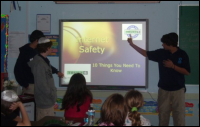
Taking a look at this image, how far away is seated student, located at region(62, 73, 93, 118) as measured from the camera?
2805 millimetres

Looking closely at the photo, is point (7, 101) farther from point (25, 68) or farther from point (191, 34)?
point (191, 34)

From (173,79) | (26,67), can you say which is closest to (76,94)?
(26,67)

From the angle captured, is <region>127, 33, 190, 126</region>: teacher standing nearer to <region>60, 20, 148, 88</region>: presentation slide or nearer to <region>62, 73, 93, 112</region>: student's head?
<region>60, 20, 148, 88</region>: presentation slide

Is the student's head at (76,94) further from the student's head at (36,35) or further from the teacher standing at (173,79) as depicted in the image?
the teacher standing at (173,79)

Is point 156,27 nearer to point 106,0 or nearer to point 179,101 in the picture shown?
point 106,0

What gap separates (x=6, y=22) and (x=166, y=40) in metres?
2.91

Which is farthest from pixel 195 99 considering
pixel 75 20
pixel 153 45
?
pixel 75 20

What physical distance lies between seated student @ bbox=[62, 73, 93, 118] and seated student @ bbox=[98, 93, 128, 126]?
2.27 feet

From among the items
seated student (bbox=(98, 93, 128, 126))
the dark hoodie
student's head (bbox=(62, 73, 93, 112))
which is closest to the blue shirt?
student's head (bbox=(62, 73, 93, 112))

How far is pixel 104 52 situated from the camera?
15.3ft

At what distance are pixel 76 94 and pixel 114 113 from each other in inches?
33.8

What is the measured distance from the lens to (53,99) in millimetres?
3326

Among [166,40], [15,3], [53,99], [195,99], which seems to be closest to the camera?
[53,99]

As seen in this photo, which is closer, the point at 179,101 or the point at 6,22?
the point at 179,101
